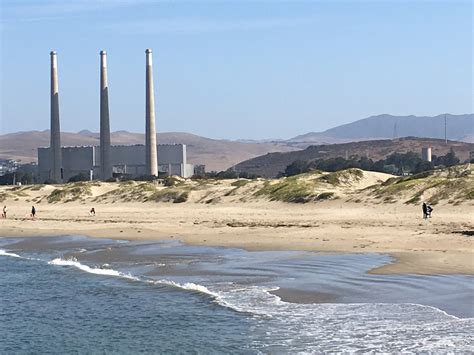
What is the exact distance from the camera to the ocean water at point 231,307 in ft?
38.9

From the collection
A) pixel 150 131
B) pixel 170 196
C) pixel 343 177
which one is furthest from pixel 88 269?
pixel 150 131

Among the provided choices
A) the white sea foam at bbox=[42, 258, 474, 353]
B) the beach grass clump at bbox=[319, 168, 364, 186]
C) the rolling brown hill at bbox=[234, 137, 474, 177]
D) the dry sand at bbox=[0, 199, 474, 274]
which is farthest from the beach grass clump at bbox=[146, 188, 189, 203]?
the rolling brown hill at bbox=[234, 137, 474, 177]

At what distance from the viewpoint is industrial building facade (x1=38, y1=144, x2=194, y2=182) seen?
90625 mm

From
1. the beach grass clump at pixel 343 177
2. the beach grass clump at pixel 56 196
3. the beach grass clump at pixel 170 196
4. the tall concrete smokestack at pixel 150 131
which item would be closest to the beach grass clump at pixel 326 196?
the beach grass clump at pixel 343 177

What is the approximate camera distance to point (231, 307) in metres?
14.6

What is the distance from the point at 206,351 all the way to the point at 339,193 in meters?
28.5

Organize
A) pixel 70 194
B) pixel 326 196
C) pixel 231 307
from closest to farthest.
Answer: pixel 231 307 < pixel 326 196 < pixel 70 194

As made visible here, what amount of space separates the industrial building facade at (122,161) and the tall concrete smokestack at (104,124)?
3636 millimetres

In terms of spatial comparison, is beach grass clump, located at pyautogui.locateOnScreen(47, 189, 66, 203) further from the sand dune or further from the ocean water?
the ocean water

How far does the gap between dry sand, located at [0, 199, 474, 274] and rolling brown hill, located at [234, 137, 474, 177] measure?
248 ft

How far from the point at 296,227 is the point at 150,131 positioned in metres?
55.5

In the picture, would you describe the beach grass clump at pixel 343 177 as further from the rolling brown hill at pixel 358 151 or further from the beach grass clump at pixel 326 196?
the rolling brown hill at pixel 358 151

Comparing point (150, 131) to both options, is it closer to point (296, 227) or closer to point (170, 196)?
point (170, 196)

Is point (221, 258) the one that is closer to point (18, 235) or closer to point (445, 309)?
point (445, 309)
